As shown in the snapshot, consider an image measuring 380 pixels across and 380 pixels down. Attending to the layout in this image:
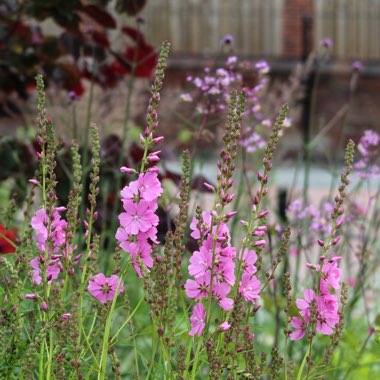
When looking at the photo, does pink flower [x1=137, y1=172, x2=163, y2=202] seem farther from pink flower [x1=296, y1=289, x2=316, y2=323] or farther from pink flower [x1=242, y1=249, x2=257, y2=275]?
pink flower [x1=296, y1=289, x2=316, y2=323]

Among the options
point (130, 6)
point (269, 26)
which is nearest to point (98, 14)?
point (130, 6)

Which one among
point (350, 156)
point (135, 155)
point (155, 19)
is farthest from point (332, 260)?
point (155, 19)

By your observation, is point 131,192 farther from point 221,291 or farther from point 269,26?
point 269,26

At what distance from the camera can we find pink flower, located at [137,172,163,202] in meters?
1.37

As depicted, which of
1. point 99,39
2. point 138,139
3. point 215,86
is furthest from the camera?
point 138,139

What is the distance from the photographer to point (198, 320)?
1459 millimetres

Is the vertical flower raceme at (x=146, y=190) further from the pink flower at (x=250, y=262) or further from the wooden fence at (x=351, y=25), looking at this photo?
the wooden fence at (x=351, y=25)

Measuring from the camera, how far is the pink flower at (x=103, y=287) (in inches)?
59.5

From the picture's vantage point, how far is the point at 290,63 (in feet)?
47.3

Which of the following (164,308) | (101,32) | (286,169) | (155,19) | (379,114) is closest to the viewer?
(164,308)

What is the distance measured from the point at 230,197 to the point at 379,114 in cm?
1265

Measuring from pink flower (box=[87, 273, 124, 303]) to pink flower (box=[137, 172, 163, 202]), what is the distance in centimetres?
19

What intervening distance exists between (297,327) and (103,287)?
31 cm

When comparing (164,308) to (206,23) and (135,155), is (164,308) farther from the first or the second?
(206,23)
